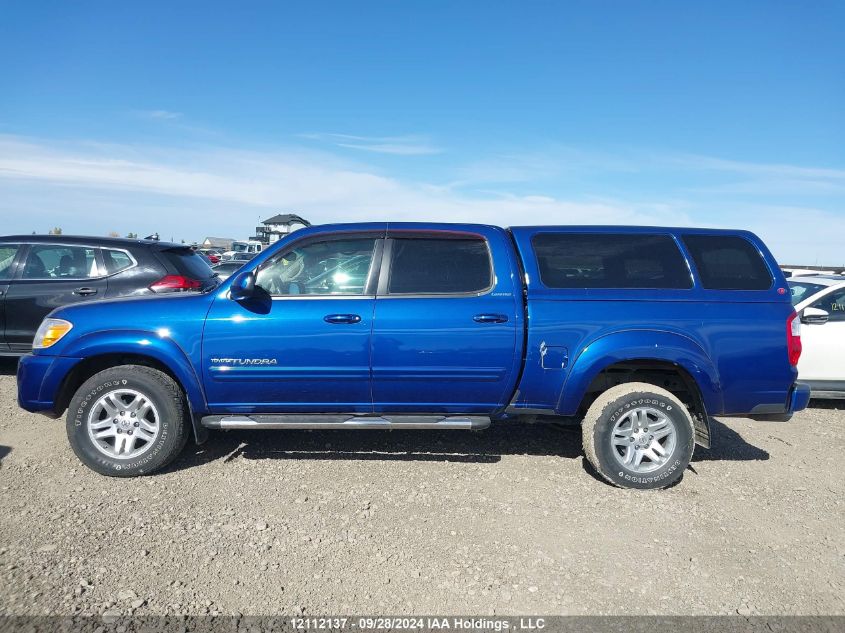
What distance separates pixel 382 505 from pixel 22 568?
1928 millimetres

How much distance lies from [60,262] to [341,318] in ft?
14.5

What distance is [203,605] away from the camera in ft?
8.20

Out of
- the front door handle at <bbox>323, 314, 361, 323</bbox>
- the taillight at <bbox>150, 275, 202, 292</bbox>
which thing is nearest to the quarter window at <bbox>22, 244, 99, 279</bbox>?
the taillight at <bbox>150, 275, 202, 292</bbox>

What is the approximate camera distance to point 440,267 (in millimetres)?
3947

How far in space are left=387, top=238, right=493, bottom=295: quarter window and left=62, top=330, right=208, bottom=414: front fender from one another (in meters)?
1.52

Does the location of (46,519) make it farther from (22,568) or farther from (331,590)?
(331,590)

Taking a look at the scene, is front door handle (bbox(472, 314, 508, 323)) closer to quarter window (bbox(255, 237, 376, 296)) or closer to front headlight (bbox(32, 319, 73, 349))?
quarter window (bbox(255, 237, 376, 296))

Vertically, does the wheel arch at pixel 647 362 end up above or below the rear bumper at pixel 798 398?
above

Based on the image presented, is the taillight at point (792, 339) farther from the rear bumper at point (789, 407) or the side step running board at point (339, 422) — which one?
the side step running board at point (339, 422)

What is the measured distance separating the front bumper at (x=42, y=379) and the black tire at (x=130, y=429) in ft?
0.60

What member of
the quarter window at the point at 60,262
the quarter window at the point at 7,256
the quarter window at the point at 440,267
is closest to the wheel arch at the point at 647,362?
the quarter window at the point at 440,267

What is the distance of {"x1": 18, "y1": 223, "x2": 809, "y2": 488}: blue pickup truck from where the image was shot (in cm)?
375

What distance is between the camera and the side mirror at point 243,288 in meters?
3.70

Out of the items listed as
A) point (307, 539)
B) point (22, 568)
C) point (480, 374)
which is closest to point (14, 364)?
point (22, 568)
